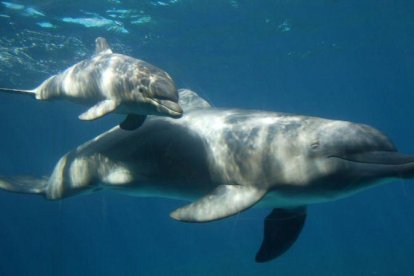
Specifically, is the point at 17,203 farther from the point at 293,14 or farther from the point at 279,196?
the point at 279,196

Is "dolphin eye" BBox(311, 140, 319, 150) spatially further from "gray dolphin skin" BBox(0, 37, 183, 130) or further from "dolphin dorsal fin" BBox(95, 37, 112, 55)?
"dolphin dorsal fin" BBox(95, 37, 112, 55)

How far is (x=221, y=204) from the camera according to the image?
628cm

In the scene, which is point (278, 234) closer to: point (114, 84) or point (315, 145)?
point (315, 145)

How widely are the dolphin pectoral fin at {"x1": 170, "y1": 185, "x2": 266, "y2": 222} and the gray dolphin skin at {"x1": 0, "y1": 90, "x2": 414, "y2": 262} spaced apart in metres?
0.01

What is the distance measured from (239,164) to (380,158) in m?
2.04

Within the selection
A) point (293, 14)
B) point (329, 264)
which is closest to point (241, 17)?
point (293, 14)

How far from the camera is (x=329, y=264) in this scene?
35.2m

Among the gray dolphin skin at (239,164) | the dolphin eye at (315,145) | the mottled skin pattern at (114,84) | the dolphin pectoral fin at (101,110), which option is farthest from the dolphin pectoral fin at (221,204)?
the dolphin pectoral fin at (101,110)

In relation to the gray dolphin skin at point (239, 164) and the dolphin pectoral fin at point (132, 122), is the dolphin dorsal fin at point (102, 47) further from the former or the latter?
the dolphin pectoral fin at point (132, 122)

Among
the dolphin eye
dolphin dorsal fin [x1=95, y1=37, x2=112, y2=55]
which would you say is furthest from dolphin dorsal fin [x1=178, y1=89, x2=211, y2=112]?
the dolphin eye

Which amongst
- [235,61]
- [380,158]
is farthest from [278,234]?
[235,61]

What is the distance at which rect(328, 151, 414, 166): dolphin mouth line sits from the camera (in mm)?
5586

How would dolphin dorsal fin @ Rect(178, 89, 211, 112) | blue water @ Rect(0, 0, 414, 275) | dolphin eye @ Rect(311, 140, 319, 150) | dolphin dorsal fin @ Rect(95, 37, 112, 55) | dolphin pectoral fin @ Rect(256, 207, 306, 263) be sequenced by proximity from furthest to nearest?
1. blue water @ Rect(0, 0, 414, 275)
2. dolphin dorsal fin @ Rect(95, 37, 112, 55)
3. dolphin dorsal fin @ Rect(178, 89, 211, 112)
4. dolphin pectoral fin @ Rect(256, 207, 306, 263)
5. dolphin eye @ Rect(311, 140, 319, 150)

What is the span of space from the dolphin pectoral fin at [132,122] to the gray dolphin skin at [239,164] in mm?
305
